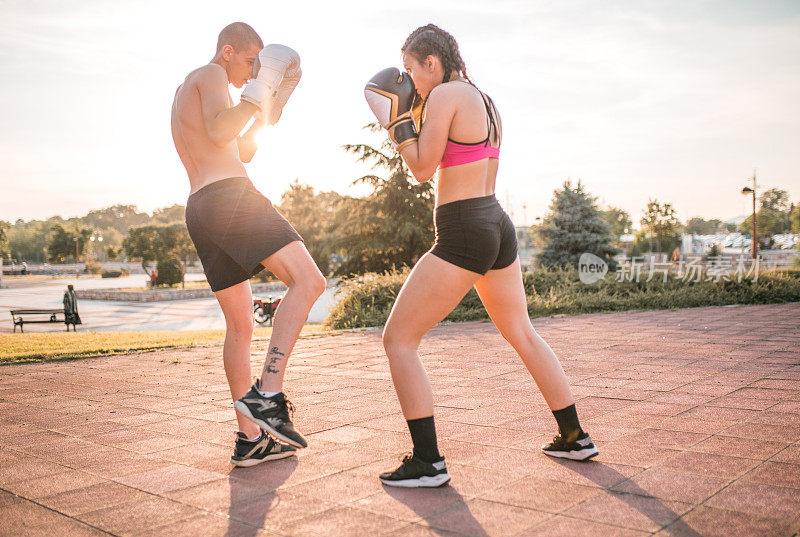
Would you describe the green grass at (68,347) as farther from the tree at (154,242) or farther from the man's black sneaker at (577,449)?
the tree at (154,242)

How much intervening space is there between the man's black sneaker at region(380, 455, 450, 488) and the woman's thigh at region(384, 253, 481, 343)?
47cm

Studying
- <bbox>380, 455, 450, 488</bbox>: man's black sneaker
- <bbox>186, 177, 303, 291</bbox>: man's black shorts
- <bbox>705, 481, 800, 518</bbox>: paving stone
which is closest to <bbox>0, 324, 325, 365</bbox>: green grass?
<bbox>186, 177, 303, 291</bbox>: man's black shorts

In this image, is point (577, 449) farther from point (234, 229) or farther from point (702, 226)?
point (702, 226)

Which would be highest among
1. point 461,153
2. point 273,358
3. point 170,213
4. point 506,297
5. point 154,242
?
point 170,213

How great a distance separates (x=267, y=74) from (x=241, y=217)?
0.60m

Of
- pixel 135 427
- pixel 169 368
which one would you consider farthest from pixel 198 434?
pixel 169 368

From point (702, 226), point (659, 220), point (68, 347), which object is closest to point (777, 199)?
point (702, 226)

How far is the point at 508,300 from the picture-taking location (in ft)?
8.71

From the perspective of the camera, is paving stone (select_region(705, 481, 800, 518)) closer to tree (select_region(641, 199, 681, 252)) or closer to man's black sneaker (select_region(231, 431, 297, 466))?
man's black sneaker (select_region(231, 431, 297, 466))

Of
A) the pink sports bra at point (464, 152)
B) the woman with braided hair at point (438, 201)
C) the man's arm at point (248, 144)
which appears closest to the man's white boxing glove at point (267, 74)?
the man's arm at point (248, 144)

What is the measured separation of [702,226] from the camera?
128375 mm

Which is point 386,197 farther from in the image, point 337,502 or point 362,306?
point 337,502

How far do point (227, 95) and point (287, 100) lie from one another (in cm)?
28

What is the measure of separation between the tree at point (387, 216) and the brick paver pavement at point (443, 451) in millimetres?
17091
